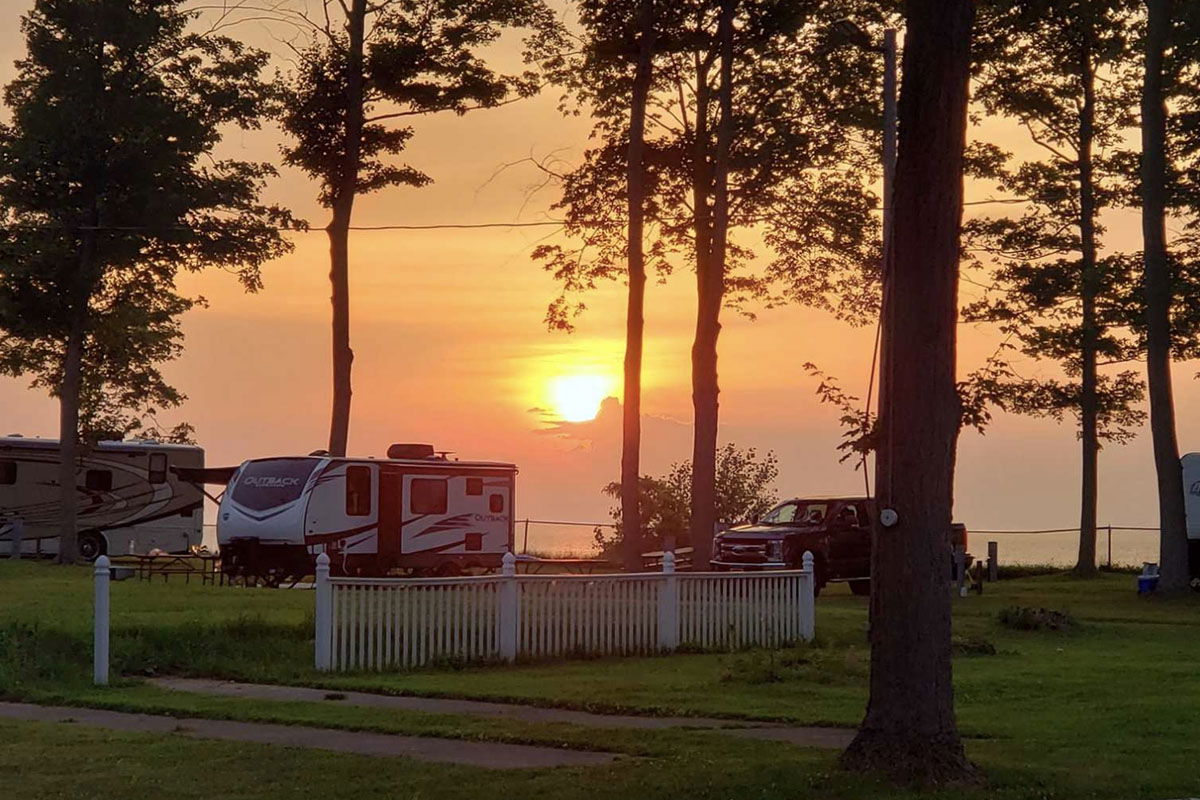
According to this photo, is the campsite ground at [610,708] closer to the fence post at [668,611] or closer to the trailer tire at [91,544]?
the fence post at [668,611]

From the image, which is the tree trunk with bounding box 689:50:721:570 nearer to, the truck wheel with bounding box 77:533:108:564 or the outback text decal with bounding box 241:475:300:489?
the outback text decal with bounding box 241:475:300:489

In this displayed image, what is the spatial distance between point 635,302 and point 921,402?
22.8m

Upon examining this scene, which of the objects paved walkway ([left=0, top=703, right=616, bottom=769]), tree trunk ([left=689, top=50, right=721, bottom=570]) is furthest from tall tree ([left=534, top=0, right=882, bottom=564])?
paved walkway ([left=0, top=703, right=616, bottom=769])

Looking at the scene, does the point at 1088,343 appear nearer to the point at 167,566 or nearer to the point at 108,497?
the point at 167,566

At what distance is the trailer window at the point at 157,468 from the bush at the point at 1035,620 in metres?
28.2

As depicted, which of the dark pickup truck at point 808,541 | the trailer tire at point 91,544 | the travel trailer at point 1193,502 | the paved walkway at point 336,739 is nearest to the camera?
the paved walkway at point 336,739

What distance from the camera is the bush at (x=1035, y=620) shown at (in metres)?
25.5

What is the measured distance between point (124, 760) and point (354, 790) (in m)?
2.27

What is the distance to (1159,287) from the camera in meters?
36.5

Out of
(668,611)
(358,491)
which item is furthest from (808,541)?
(668,611)

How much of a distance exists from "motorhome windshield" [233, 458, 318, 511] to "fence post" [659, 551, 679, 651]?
500 inches

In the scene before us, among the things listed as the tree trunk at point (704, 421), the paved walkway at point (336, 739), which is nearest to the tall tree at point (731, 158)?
the tree trunk at point (704, 421)

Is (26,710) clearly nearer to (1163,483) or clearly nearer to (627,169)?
(627,169)

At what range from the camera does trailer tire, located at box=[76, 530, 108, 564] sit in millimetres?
46875
